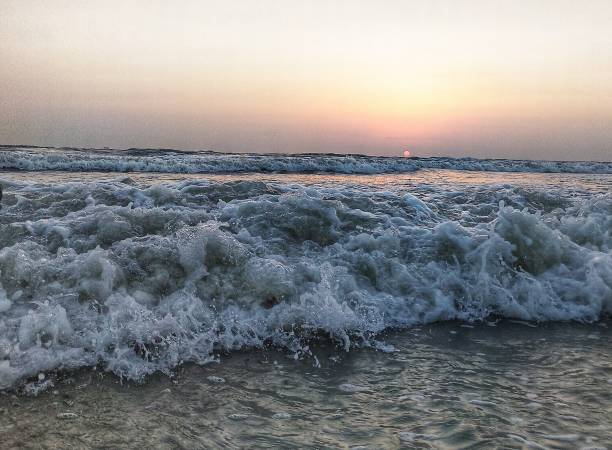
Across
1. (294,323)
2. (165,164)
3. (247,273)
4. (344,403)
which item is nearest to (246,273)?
(247,273)

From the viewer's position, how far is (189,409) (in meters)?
2.81

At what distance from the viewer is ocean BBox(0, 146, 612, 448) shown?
267 cm

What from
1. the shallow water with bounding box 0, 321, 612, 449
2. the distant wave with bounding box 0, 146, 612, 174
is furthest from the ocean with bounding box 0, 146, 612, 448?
the distant wave with bounding box 0, 146, 612, 174

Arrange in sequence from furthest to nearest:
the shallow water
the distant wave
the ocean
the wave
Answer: the distant wave → the wave → the ocean → the shallow water

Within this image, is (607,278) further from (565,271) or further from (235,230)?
(235,230)

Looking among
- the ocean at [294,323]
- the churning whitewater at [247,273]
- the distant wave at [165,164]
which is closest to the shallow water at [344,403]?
the ocean at [294,323]

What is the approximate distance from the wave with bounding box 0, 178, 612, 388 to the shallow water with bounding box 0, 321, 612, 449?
29cm

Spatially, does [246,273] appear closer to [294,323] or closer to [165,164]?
[294,323]

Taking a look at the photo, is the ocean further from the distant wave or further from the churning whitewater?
the distant wave

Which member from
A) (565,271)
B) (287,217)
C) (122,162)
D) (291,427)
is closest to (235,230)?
(287,217)

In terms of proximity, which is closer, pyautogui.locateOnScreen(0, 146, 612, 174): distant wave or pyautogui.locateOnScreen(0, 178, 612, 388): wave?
pyautogui.locateOnScreen(0, 178, 612, 388): wave

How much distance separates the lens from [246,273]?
Answer: 4789 millimetres

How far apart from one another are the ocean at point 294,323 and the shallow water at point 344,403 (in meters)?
0.01

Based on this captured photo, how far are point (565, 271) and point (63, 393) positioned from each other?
542 centimetres
